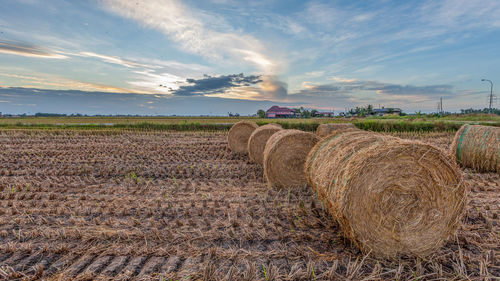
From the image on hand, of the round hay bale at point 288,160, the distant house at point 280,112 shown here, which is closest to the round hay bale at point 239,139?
the round hay bale at point 288,160

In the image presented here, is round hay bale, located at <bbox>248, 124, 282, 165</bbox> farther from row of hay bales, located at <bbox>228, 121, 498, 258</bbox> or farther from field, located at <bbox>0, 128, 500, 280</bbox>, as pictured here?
row of hay bales, located at <bbox>228, 121, 498, 258</bbox>

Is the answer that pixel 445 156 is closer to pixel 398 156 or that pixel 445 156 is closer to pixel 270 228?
pixel 398 156

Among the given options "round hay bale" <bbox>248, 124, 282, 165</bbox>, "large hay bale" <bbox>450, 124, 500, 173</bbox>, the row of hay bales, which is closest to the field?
the row of hay bales

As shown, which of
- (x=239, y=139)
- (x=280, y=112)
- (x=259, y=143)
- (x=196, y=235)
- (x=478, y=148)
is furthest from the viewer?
(x=280, y=112)

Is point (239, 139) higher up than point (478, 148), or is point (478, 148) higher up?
point (239, 139)

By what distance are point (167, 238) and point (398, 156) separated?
11.6 feet

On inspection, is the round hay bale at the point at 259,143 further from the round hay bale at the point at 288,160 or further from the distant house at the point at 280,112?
the distant house at the point at 280,112

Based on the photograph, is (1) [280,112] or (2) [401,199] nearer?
(2) [401,199]

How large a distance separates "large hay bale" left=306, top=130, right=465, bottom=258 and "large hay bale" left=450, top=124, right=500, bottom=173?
20.5 feet

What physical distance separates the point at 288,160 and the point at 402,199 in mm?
3656

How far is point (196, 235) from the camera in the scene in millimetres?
4078

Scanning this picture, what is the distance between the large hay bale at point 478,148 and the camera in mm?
8492

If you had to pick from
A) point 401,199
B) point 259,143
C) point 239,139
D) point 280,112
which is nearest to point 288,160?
point 259,143

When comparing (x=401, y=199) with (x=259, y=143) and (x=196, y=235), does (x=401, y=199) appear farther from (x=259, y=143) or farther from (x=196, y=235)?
(x=259, y=143)
